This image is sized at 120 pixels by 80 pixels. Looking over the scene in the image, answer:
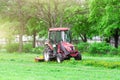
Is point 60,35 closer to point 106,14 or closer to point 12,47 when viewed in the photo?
point 106,14

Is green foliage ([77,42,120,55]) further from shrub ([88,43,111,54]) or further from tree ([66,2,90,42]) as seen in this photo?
tree ([66,2,90,42])

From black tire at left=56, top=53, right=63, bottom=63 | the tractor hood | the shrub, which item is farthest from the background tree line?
black tire at left=56, top=53, right=63, bottom=63

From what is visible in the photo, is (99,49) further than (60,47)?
Yes

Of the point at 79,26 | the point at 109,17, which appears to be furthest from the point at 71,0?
the point at 79,26

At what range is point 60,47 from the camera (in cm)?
2633

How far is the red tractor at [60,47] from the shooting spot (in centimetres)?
2595

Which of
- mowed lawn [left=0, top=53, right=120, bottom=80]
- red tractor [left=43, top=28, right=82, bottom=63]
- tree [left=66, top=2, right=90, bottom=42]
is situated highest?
tree [left=66, top=2, right=90, bottom=42]

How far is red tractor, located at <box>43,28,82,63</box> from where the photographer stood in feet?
85.1

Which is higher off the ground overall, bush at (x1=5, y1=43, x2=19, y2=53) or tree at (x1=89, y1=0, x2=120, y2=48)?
tree at (x1=89, y1=0, x2=120, y2=48)

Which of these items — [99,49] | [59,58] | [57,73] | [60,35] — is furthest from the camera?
[99,49]

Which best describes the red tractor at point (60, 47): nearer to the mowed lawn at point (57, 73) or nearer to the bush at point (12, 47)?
the mowed lawn at point (57, 73)

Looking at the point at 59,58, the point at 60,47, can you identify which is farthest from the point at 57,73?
the point at 60,47

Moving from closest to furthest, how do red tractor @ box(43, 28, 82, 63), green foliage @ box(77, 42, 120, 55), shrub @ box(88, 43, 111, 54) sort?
red tractor @ box(43, 28, 82, 63) < green foliage @ box(77, 42, 120, 55) < shrub @ box(88, 43, 111, 54)

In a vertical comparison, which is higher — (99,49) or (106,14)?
(106,14)
